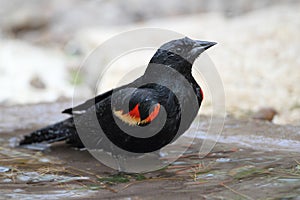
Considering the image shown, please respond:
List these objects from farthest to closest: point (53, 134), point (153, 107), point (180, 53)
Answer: point (53, 134), point (180, 53), point (153, 107)

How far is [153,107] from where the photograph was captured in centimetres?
417

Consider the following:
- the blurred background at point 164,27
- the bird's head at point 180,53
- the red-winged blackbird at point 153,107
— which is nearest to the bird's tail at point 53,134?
the red-winged blackbird at point 153,107

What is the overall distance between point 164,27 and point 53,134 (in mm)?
5775

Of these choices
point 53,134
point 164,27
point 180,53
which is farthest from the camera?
point 164,27

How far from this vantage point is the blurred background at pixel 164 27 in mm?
7570

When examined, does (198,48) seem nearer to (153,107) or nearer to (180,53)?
(180,53)

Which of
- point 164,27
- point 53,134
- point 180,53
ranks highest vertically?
point 164,27

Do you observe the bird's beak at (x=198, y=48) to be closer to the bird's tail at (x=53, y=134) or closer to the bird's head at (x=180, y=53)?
the bird's head at (x=180, y=53)

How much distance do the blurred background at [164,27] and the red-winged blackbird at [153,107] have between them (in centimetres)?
213

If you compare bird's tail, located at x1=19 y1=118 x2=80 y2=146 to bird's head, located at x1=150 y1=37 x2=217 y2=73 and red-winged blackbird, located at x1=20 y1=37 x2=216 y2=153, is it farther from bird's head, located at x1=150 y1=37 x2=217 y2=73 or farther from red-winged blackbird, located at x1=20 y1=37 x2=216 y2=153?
bird's head, located at x1=150 y1=37 x2=217 y2=73

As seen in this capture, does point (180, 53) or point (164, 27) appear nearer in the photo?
point (180, 53)

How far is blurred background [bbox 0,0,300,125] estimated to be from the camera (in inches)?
298

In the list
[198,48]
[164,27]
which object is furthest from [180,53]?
[164,27]

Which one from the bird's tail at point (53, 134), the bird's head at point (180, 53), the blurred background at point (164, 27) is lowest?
the bird's tail at point (53, 134)
